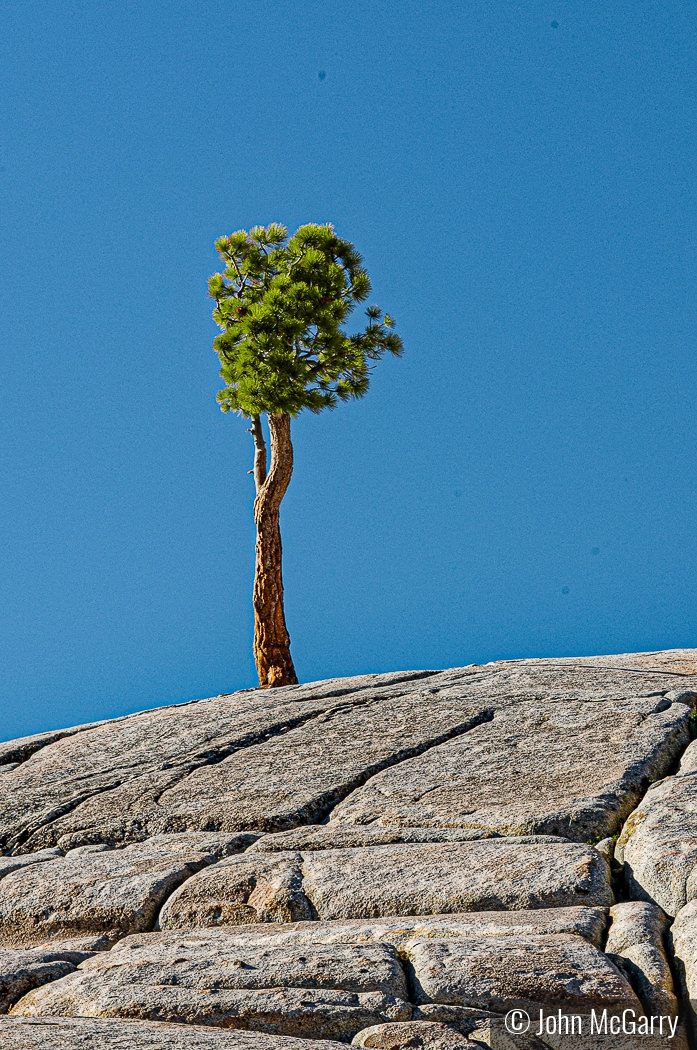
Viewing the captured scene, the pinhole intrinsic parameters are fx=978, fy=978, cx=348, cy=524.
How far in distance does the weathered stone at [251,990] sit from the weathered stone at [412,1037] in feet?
0.31

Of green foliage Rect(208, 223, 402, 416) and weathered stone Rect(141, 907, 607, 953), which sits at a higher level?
green foliage Rect(208, 223, 402, 416)

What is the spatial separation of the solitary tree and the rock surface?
202 inches

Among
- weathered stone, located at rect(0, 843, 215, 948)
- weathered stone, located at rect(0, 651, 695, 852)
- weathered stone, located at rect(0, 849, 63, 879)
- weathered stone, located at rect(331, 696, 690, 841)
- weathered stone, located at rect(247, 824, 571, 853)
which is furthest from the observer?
weathered stone, located at rect(0, 849, 63, 879)

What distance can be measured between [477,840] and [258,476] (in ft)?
44.3

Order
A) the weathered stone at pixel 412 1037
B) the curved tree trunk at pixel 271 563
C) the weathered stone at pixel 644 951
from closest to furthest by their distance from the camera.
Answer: the weathered stone at pixel 412 1037 < the weathered stone at pixel 644 951 < the curved tree trunk at pixel 271 563

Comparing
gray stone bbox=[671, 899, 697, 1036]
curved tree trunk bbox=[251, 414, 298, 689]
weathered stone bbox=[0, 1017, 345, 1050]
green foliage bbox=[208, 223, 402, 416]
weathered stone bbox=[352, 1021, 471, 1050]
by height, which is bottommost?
gray stone bbox=[671, 899, 697, 1036]

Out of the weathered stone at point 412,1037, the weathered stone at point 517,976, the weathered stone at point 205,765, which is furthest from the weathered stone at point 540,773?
the weathered stone at point 412,1037

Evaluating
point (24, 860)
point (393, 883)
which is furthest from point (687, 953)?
point (24, 860)

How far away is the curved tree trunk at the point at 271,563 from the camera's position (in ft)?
65.4

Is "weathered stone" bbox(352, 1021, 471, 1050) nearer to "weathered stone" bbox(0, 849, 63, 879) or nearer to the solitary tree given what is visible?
"weathered stone" bbox(0, 849, 63, 879)

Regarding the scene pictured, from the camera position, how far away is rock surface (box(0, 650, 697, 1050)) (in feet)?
18.5

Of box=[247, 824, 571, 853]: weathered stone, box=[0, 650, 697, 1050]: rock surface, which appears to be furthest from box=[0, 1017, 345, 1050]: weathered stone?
box=[247, 824, 571, 853]: weathered stone

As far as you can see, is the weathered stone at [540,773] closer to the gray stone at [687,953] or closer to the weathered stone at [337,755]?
the weathered stone at [337,755]

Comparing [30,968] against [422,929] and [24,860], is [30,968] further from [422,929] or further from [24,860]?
[24,860]
